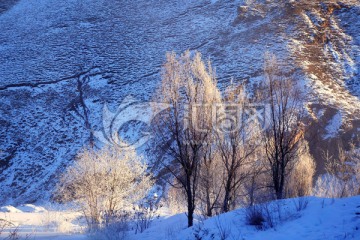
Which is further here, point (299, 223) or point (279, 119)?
point (279, 119)

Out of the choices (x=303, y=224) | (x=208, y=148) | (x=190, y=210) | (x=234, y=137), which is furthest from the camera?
(x=208, y=148)

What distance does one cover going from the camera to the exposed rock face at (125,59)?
25.9m

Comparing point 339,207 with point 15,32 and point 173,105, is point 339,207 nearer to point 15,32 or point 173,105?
point 173,105

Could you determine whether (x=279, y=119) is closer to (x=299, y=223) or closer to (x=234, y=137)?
(x=234, y=137)

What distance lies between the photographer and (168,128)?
10.7 m

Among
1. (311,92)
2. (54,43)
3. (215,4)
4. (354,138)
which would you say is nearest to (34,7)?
(54,43)

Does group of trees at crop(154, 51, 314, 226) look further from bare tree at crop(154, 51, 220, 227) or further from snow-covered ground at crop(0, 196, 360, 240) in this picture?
snow-covered ground at crop(0, 196, 360, 240)

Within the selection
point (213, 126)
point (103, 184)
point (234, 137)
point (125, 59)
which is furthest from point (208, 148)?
point (125, 59)

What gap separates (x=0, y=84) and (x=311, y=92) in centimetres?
3242

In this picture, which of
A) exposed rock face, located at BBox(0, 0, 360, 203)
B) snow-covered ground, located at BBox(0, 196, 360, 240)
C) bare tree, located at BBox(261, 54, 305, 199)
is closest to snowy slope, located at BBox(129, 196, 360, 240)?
snow-covered ground, located at BBox(0, 196, 360, 240)

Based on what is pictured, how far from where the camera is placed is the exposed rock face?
2594 cm

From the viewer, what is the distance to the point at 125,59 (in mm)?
37781

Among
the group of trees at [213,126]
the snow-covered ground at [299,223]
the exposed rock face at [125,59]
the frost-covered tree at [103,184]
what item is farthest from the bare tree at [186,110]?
the exposed rock face at [125,59]

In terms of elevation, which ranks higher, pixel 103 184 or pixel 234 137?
pixel 234 137
